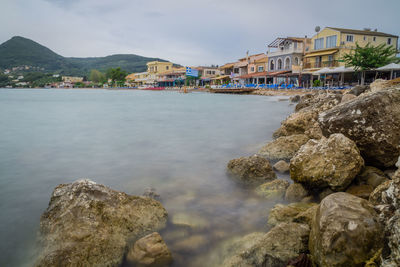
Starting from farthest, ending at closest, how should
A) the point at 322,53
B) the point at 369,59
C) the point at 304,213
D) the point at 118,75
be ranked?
the point at 118,75, the point at 322,53, the point at 369,59, the point at 304,213

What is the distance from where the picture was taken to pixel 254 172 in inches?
210

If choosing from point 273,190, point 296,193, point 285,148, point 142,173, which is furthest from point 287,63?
point 296,193

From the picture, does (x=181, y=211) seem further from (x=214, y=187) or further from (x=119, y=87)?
(x=119, y=87)

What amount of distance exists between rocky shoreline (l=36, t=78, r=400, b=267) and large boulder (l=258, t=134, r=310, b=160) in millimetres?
1553

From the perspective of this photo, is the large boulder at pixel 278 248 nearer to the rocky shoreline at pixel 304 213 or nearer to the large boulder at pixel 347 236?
the rocky shoreline at pixel 304 213

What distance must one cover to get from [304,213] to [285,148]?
3.77 m

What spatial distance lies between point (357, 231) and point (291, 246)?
2.54 ft

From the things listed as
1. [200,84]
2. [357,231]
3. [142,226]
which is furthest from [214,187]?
[200,84]

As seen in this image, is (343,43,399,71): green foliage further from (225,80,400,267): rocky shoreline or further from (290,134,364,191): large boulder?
(290,134,364,191): large boulder

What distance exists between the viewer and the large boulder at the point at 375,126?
163 inches

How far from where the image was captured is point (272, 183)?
15.9ft

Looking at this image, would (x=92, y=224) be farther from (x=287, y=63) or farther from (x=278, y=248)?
(x=287, y=63)

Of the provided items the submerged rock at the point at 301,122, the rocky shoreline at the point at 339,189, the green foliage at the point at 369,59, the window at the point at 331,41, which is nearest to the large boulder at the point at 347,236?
the rocky shoreline at the point at 339,189

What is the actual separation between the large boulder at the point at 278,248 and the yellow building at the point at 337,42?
117 feet
